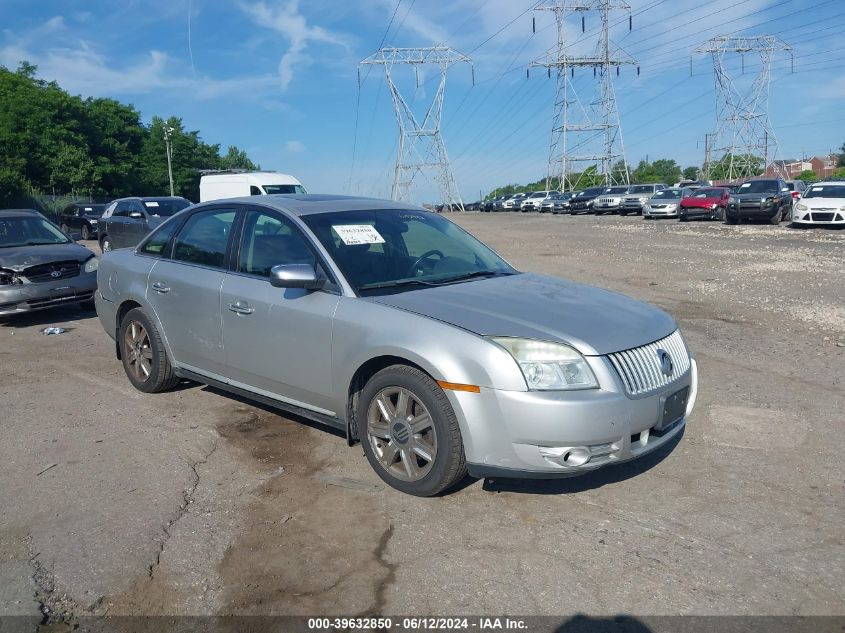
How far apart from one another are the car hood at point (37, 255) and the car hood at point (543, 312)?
7.41 metres

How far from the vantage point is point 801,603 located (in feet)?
10.4

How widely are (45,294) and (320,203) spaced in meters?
6.29

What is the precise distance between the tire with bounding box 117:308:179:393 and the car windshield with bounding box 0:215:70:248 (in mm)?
5341

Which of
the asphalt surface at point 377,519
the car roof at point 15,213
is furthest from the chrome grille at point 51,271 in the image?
the asphalt surface at point 377,519

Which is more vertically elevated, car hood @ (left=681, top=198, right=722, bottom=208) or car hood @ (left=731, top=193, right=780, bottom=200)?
car hood @ (left=731, top=193, right=780, bottom=200)

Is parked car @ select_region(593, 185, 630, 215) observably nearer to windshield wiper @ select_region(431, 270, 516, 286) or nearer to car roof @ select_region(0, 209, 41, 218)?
car roof @ select_region(0, 209, 41, 218)

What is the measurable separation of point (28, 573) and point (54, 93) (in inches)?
2230

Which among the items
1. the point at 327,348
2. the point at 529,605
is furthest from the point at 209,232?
the point at 529,605

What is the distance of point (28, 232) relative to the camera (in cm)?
1105

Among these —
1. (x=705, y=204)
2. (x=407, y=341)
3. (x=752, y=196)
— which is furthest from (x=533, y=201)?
(x=407, y=341)

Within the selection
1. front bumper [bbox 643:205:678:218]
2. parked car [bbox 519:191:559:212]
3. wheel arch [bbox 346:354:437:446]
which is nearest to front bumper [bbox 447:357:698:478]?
wheel arch [bbox 346:354:437:446]

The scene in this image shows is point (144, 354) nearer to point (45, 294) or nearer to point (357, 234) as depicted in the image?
point (357, 234)

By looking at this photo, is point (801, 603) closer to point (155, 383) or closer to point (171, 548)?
point (171, 548)

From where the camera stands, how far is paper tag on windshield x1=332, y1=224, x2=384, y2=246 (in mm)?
5006
